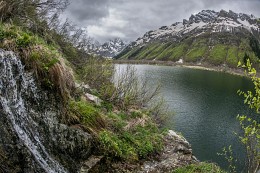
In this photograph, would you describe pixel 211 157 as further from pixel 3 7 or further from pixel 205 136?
pixel 3 7

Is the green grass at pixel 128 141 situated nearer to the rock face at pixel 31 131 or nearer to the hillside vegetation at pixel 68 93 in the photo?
the hillside vegetation at pixel 68 93

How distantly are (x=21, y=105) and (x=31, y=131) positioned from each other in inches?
46.5

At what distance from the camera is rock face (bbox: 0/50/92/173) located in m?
11.1

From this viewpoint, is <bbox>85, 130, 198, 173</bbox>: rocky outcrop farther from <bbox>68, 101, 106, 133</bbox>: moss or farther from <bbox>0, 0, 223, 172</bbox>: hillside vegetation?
<bbox>68, 101, 106, 133</bbox>: moss

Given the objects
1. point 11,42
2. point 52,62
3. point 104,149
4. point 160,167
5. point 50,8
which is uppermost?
point 50,8

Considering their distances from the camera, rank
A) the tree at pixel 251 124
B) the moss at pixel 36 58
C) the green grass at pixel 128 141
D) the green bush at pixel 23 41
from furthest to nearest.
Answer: the green grass at pixel 128 141 → the green bush at pixel 23 41 → the moss at pixel 36 58 → the tree at pixel 251 124

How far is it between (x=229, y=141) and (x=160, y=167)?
100 ft

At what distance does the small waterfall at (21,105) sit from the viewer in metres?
11.4

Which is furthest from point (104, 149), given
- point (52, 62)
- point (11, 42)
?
point (11, 42)

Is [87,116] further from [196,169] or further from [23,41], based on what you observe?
[196,169]

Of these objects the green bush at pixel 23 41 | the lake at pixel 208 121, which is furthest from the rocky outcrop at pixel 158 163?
the green bush at pixel 23 41

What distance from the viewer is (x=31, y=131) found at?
12195mm

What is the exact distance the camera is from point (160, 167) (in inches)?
729

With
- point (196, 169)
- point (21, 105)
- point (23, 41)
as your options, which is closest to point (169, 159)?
point (196, 169)
